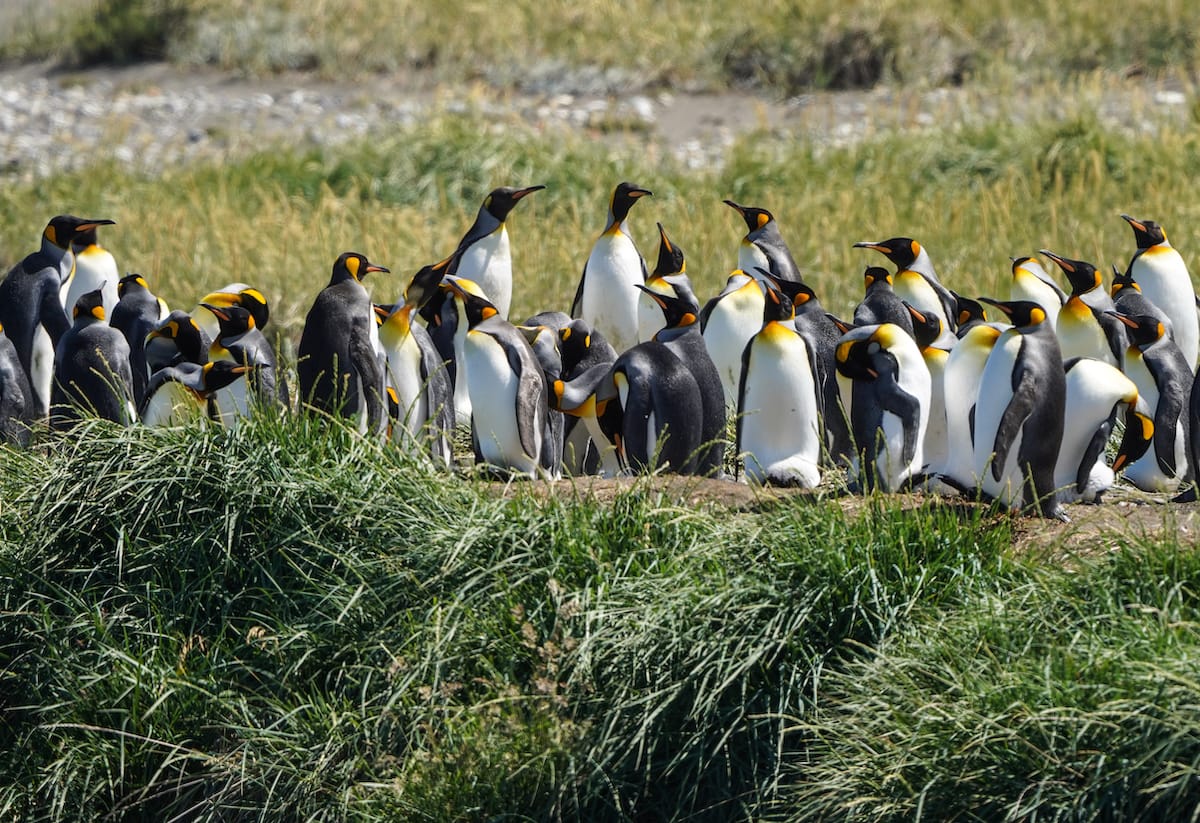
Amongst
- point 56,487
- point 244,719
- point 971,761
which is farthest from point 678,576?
point 56,487

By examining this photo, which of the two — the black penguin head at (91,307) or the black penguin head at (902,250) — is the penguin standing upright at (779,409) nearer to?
the black penguin head at (902,250)

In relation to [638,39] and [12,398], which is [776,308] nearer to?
[12,398]

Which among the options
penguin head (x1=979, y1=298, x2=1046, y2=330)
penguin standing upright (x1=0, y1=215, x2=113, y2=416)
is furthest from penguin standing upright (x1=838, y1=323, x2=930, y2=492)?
penguin standing upright (x1=0, y1=215, x2=113, y2=416)

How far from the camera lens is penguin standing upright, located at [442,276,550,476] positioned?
664cm

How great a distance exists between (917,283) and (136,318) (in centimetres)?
399

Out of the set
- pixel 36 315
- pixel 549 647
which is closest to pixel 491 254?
pixel 36 315

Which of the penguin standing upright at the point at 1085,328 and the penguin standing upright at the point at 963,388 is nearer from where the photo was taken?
the penguin standing upright at the point at 963,388

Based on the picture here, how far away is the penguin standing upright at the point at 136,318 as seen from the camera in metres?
7.87

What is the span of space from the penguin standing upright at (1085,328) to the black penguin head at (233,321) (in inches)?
138

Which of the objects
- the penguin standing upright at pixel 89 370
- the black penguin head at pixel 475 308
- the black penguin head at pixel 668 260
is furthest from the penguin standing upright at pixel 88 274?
the black penguin head at pixel 668 260

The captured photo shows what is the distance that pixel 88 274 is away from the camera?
9.36 m

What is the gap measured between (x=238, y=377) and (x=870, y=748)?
3335mm

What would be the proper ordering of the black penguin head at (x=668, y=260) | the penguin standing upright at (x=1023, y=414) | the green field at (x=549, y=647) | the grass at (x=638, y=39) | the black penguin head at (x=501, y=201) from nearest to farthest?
the green field at (x=549, y=647), the penguin standing upright at (x=1023, y=414), the black penguin head at (x=668, y=260), the black penguin head at (x=501, y=201), the grass at (x=638, y=39)

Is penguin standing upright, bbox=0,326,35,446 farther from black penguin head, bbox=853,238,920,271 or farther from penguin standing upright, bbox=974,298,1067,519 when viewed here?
penguin standing upright, bbox=974,298,1067,519
